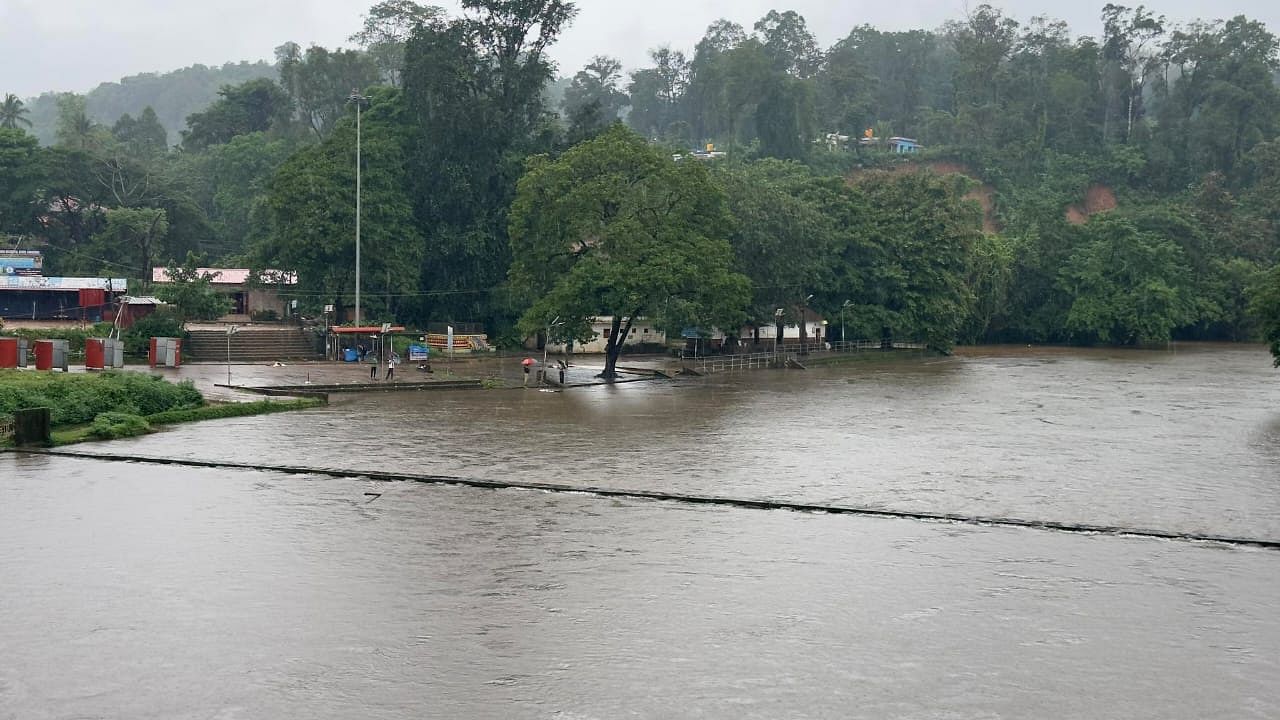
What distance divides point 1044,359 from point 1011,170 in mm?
61392

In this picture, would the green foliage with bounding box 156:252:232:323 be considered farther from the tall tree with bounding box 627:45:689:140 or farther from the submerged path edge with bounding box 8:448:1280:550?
the tall tree with bounding box 627:45:689:140

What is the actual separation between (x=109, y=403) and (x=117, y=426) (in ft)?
9.22

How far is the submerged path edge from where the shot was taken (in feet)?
80.4

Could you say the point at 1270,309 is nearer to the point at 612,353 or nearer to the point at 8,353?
the point at 612,353

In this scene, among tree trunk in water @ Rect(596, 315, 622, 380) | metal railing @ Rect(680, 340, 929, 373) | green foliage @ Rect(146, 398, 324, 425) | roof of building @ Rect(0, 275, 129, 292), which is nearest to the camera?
green foliage @ Rect(146, 398, 324, 425)

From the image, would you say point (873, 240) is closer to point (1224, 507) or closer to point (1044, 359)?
point (1044, 359)

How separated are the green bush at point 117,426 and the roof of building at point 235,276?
37.8m

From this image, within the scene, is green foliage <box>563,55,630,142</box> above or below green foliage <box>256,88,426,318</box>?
above

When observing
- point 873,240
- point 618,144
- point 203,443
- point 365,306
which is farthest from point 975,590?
point 873,240

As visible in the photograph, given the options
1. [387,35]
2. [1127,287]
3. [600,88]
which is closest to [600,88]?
[600,88]

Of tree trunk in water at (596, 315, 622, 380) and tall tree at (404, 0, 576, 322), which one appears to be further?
tall tree at (404, 0, 576, 322)

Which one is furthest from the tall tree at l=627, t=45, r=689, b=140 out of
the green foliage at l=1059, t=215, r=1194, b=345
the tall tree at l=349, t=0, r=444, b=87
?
the green foliage at l=1059, t=215, r=1194, b=345

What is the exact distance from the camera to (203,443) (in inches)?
1353

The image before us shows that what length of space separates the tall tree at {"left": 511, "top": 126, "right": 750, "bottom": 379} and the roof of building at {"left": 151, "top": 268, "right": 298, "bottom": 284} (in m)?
19.5
